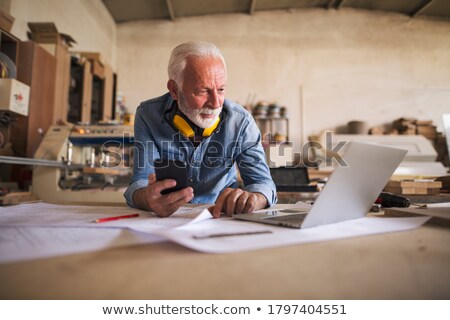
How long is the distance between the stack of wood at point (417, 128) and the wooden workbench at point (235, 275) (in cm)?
459

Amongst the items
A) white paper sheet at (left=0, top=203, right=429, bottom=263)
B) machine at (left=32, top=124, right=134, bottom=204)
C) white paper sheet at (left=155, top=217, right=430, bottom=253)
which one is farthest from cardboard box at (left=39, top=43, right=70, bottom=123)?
white paper sheet at (left=155, top=217, right=430, bottom=253)

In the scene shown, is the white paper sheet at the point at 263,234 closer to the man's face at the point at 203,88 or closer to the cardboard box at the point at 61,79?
the man's face at the point at 203,88

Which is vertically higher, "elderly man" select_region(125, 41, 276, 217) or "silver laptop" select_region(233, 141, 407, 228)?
"elderly man" select_region(125, 41, 276, 217)

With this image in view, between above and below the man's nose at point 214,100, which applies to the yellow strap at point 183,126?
below

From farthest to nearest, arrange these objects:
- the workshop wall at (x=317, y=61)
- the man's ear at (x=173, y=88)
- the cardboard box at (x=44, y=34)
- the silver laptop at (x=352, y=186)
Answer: the workshop wall at (x=317, y=61) → the cardboard box at (x=44, y=34) → the man's ear at (x=173, y=88) → the silver laptop at (x=352, y=186)

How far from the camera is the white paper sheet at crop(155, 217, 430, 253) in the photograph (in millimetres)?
396

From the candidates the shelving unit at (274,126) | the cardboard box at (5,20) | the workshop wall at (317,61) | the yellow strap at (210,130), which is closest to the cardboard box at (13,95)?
the cardboard box at (5,20)

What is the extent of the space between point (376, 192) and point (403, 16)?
5625 mm

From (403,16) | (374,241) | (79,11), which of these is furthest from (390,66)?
(374,241)

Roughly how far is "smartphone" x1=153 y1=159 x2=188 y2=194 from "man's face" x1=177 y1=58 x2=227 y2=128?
1.70ft

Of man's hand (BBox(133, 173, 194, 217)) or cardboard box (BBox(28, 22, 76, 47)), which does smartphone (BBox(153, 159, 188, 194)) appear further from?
cardboard box (BBox(28, 22, 76, 47))

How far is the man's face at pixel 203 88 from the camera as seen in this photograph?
3.61ft

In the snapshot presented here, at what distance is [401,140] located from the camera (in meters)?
4.01

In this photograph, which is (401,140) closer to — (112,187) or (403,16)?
(403,16)
